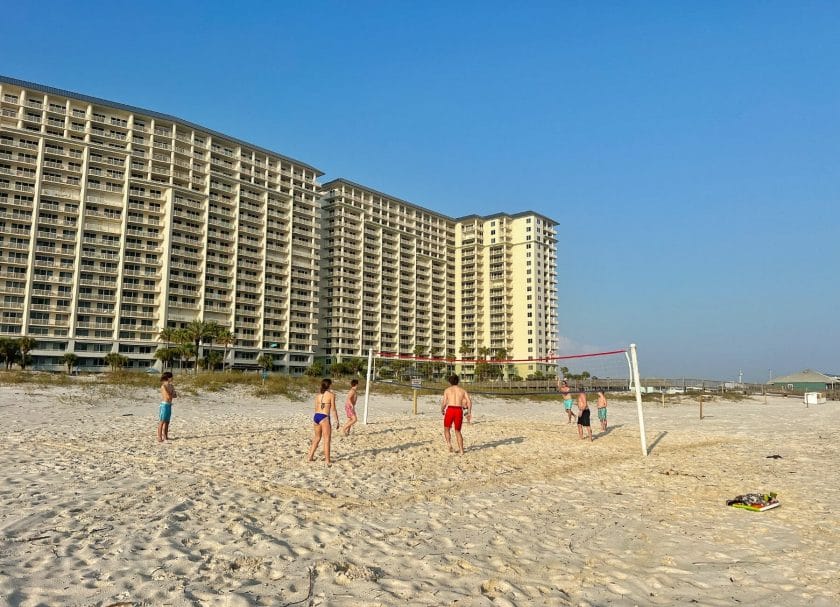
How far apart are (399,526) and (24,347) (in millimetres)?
68129

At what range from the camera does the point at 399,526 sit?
5902mm

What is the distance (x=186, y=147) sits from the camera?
260 ft

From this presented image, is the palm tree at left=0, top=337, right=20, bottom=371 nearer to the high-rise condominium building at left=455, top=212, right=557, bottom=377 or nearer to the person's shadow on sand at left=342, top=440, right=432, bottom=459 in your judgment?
the person's shadow on sand at left=342, top=440, right=432, bottom=459

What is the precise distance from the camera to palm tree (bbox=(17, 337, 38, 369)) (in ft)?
190

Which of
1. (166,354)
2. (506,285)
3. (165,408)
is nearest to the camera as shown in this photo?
(165,408)

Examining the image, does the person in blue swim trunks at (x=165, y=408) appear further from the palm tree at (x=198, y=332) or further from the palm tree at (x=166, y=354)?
the palm tree at (x=166, y=354)

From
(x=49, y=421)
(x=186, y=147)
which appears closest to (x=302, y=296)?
(x=186, y=147)

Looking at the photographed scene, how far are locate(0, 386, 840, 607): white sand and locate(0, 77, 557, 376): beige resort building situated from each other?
66475 millimetres

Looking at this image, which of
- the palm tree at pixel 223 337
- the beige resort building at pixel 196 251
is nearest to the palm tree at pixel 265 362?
the beige resort building at pixel 196 251

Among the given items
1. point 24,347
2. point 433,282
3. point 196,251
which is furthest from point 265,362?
point 433,282

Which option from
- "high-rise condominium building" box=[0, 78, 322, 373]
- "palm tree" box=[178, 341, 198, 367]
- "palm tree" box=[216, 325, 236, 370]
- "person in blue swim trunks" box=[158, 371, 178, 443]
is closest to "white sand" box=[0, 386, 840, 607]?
"person in blue swim trunks" box=[158, 371, 178, 443]

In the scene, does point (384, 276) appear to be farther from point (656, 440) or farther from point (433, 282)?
point (656, 440)

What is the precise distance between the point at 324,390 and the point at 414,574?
17.6 feet

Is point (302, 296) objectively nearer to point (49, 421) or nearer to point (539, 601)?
point (49, 421)
